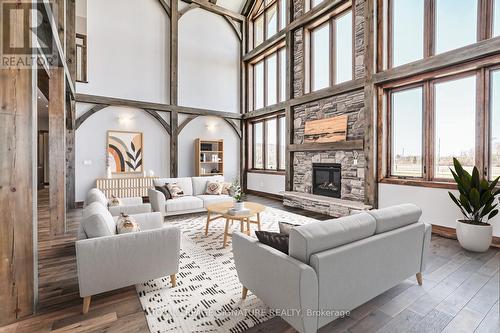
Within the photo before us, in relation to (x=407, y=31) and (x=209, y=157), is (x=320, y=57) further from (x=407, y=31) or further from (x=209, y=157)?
(x=209, y=157)

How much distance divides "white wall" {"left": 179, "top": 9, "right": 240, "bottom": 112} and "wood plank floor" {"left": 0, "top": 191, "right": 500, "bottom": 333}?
6.08 meters

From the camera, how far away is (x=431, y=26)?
4180 mm

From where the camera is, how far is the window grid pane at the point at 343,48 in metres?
5.42

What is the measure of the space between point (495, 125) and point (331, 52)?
11.5 ft

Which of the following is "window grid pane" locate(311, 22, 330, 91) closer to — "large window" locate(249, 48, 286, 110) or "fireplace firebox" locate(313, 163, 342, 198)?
"large window" locate(249, 48, 286, 110)

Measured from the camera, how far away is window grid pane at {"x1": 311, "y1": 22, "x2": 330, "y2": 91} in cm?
598

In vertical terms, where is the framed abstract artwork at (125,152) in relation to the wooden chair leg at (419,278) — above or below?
above

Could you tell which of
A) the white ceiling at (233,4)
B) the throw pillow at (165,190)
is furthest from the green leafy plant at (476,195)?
the white ceiling at (233,4)

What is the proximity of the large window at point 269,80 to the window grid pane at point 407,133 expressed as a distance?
3.37 m


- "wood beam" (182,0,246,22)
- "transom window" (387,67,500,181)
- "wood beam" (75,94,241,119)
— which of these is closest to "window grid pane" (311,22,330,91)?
"transom window" (387,67,500,181)

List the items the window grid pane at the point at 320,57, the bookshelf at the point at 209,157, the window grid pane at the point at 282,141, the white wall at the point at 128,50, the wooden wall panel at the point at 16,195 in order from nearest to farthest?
the wooden wall panel at the point at 16,195 → the window grid pane at the point at 320,57 → the white wall at the point at 128,50 → the window grid pane at the point at 282,141 → the bookshelf at the point at 209,157

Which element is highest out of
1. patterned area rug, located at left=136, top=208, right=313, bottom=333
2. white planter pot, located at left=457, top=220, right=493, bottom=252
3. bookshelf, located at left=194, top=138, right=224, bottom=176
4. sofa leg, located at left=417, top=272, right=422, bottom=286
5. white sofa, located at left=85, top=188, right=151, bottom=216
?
bookshelf, located at left=194, top=138, right=224, bottom=176

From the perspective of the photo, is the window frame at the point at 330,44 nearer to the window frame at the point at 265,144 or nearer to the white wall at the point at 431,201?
the window frame at the point at 265,144

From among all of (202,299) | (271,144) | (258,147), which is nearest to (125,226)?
(202,299)
